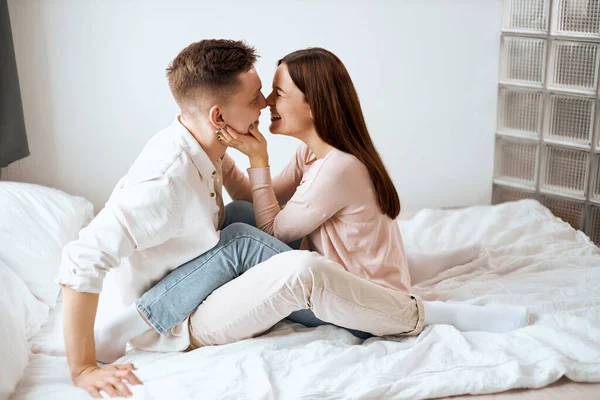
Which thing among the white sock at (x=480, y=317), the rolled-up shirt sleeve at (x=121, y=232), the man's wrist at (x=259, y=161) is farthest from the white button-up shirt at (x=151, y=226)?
the white sock at (x=480, y=317)

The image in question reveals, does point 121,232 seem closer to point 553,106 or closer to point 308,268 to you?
point 308,268

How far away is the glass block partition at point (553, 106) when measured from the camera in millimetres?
2543

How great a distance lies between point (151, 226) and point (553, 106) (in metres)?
1.70

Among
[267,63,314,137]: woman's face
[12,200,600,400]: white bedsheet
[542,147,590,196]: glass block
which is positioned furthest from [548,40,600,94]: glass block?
[267,63,314,137]: woman's face

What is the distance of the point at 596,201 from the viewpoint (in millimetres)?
2594

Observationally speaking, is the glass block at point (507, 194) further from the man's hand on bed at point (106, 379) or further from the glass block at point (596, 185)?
the man's hand on bed at point (106, 379)

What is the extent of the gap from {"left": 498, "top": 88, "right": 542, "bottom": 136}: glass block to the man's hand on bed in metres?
1.82

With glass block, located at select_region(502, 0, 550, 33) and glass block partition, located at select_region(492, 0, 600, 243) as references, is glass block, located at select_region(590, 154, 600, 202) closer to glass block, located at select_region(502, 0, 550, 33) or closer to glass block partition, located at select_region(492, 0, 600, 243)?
glass block partition, located at select_region(492, 0, 600, 243)

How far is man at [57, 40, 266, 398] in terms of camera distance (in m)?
A: 1.56

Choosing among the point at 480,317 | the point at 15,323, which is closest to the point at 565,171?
the point at 480,317

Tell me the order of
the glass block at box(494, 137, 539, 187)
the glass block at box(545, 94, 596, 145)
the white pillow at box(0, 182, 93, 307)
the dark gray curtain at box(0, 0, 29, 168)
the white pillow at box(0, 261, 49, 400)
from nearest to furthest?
1. the white pillow at box(0, 261, 49, 400)
2. the white pillow at box(0, 182, 93, 307)
3. the dark gray curtain at box(0, 0, 29, 168)
4. the glass block at box(545, 94, 596, 145)
5. the glass block at box(494, 137, 539, 187)

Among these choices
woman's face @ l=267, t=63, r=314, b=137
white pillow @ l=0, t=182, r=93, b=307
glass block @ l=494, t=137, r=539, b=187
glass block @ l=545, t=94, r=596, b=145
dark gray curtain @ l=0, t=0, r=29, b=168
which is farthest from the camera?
glass block @ l=494, t=137, r=539, b=187

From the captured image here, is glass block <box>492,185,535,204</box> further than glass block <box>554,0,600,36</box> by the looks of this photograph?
Yes

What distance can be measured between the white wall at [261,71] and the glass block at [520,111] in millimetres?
66
